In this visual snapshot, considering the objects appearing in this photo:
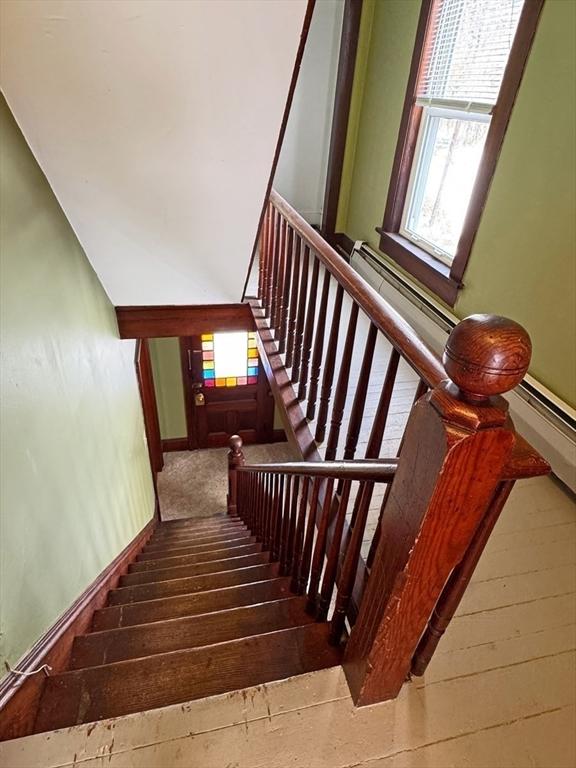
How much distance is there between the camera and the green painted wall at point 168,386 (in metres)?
5.04

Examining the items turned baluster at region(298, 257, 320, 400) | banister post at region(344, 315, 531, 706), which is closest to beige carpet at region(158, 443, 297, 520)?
turned baluster at region(298, 257, 320, 400)

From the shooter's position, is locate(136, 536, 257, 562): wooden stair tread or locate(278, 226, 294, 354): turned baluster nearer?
locate(278, 226, 294, 354): turned baluster

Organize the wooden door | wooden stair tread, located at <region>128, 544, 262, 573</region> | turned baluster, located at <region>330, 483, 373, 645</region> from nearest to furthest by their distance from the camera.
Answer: turned baluster, located at <region>330, 483, 373, 645</region>
wooden stair tread, located at <region>128, 544, 262, 573</region>
the wooden door

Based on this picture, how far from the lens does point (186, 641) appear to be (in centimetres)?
142

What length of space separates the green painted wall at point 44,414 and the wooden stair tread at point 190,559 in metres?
0.27

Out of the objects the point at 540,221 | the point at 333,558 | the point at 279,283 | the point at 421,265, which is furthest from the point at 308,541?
the point at 421,265

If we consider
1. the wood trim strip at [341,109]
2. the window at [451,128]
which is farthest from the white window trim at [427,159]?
the wood trim strip at [341,109]

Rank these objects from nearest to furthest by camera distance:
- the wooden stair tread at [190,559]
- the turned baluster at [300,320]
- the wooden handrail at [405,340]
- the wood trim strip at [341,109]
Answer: the wooden handrail at [405,340]
the turned baluster at [300,320]
the wooden stair tread at [190,559]
the wood trim strip at [341,109]

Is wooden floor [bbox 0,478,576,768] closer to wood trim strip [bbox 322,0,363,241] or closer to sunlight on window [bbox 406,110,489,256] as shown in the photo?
sunlight on window [bbox 406,110,489,256]

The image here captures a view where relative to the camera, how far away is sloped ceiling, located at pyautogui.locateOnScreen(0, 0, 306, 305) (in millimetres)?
1079

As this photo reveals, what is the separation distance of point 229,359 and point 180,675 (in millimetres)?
4313

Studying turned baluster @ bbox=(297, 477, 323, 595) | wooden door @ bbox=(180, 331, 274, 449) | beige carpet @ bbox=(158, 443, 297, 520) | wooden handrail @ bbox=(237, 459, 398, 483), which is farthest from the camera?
wooden door @ bbox=(180, 331, 274, 449)

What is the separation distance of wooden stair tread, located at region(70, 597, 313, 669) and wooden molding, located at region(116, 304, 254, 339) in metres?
1.92

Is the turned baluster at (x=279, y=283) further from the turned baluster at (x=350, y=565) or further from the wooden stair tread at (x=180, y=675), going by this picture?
the wooden stair tread at (x=180, y=675)
